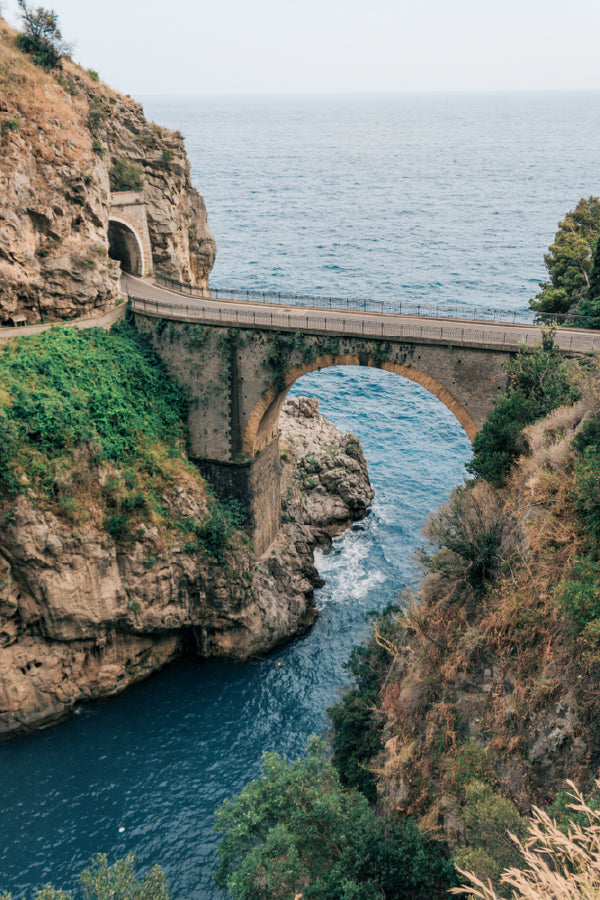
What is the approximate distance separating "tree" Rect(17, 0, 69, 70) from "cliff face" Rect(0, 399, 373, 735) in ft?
88.9

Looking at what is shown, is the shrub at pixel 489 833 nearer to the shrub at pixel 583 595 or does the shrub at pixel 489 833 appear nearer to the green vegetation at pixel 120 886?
the shrub at pixel 583 595

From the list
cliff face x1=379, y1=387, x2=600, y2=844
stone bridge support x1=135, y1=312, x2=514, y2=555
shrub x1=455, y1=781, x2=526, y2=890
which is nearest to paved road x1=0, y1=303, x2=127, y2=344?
stone bridge support x1=135, y1=312, x2=514, y2=555

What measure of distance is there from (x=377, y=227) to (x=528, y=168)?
261 ft

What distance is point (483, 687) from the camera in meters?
21.4

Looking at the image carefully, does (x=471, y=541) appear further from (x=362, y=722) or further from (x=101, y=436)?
(x=101, y=436)

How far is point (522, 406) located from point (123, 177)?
114 ft

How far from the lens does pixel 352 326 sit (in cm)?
3822

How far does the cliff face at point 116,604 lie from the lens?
1358 inches

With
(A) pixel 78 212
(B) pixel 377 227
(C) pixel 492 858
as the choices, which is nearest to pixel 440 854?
(C) pixel 492 858

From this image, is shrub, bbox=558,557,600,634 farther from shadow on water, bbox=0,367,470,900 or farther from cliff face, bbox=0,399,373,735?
cliff face, bbox=0,399,373,735

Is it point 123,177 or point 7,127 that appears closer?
point 7,127

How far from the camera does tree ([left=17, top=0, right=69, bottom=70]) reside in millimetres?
42344

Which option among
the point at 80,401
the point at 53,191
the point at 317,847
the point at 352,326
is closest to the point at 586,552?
the point at 317,847

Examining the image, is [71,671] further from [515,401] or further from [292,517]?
[515,401]
